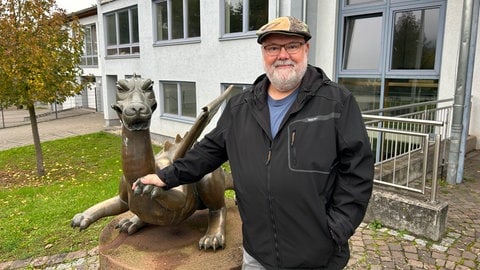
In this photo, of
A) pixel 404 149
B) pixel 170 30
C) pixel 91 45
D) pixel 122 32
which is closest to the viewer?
pixel 404 149

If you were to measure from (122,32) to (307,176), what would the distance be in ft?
55.8

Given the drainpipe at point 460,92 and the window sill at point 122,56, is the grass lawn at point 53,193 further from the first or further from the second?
the drainpipe at point 460,92

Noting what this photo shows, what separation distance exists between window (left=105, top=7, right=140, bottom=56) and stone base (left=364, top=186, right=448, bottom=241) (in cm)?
1364

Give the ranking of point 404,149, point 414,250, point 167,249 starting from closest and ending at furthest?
point 167,249 < point 414,250 < point 404,149

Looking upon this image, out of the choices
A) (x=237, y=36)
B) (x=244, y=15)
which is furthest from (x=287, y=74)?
(x=237, y=36)

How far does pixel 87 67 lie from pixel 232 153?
25.4m

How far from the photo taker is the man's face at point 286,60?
6.74 feet

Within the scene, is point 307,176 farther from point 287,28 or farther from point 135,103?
point 135,103

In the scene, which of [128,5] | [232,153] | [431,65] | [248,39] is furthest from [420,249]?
[128,5]

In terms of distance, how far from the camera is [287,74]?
2059 millimetres

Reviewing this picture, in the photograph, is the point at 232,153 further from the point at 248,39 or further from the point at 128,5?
the point at 128,5

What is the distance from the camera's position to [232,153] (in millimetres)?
2203

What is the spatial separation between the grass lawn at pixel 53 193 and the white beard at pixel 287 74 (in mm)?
4024

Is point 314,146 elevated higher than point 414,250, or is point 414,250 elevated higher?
point 314,146
